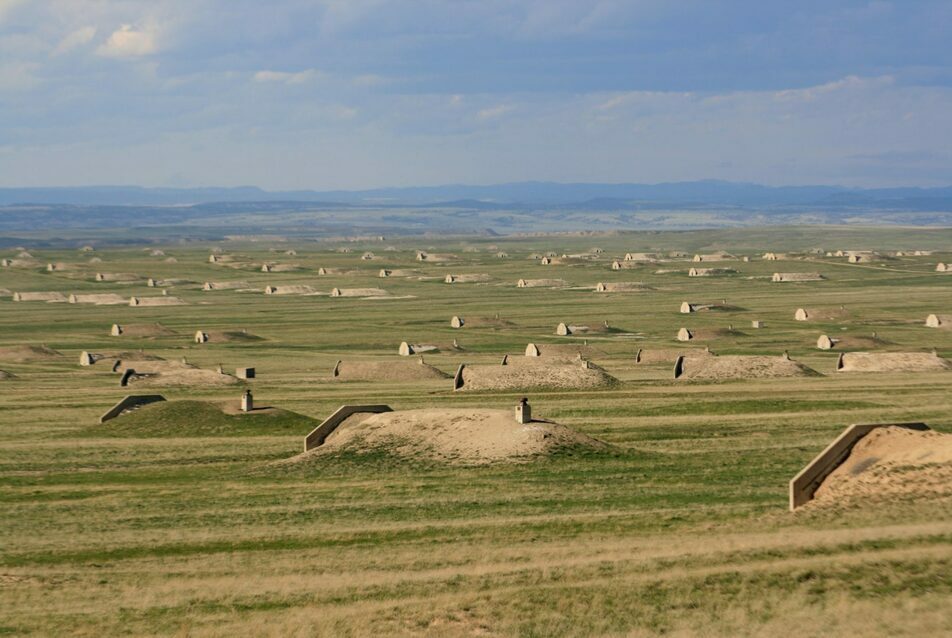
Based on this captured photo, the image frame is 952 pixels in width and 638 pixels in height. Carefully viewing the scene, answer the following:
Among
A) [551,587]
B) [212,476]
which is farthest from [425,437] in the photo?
[551,587]

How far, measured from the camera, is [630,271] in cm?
19750

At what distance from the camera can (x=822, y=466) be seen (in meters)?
38.8

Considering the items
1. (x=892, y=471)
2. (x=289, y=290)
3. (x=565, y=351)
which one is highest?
(x=892, y=471)

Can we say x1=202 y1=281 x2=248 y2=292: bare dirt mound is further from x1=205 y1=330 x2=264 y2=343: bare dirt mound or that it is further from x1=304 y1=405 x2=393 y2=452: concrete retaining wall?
x1=304 y1=405 x2=393 y2=452: concrete retaining wall

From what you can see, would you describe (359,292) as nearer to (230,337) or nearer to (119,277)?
(119,277)

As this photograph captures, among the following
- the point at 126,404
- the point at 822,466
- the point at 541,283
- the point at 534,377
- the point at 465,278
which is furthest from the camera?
the point at 465,278

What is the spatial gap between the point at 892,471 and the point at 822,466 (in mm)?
2202

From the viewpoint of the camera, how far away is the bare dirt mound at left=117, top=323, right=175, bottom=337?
112m

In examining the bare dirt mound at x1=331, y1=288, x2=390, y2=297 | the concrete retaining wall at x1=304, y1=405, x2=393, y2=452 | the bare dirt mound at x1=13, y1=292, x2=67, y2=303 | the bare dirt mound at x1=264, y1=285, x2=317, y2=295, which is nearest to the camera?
the concrete retaining wall at x1=304, y1=405, x2=393, y2=452

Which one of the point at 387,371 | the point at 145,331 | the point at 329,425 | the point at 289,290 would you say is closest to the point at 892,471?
the point at 329,425

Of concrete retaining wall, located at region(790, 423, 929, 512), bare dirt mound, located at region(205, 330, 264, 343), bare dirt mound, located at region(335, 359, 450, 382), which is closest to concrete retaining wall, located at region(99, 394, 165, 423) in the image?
bare dirt mound, located at region(335, 359, 450, 382)

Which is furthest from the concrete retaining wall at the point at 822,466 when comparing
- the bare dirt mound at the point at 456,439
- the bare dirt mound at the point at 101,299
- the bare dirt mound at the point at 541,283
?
the bare dirt mound at the point at 541,283

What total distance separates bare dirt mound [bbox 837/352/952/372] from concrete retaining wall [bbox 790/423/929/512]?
3707cm

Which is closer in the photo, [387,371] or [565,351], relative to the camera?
[387,371]
